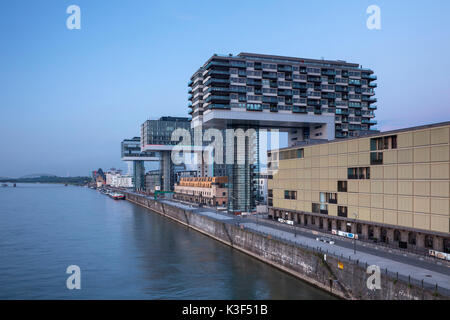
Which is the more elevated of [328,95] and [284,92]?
[328,95]

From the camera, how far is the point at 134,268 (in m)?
45.1

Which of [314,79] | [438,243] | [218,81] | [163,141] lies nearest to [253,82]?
[218,81]

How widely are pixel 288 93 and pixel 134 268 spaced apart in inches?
2322

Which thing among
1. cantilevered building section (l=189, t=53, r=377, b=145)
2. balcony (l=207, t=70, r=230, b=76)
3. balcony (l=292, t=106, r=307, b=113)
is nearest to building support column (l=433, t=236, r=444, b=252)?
cantilevered building section (l=189, t=53, r=377, b=145)

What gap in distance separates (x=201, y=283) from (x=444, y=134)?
93.8ft

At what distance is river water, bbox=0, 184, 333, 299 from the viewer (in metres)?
35.8

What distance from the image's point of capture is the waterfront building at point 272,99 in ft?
277

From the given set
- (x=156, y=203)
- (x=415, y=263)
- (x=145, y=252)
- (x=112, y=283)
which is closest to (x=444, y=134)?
(x=415, y=263)

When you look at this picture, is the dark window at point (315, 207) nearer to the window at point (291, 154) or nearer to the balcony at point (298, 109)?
the window at point (291, 154)

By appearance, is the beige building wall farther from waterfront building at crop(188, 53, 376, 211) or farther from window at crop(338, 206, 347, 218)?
waterfront building at crop(188, 53, 376, 211)

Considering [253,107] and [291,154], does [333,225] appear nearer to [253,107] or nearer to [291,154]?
[291,154]

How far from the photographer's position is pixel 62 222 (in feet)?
293

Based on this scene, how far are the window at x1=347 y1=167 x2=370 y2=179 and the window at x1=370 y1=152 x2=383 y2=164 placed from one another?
1.36 metres

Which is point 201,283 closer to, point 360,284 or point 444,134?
point 360,284
